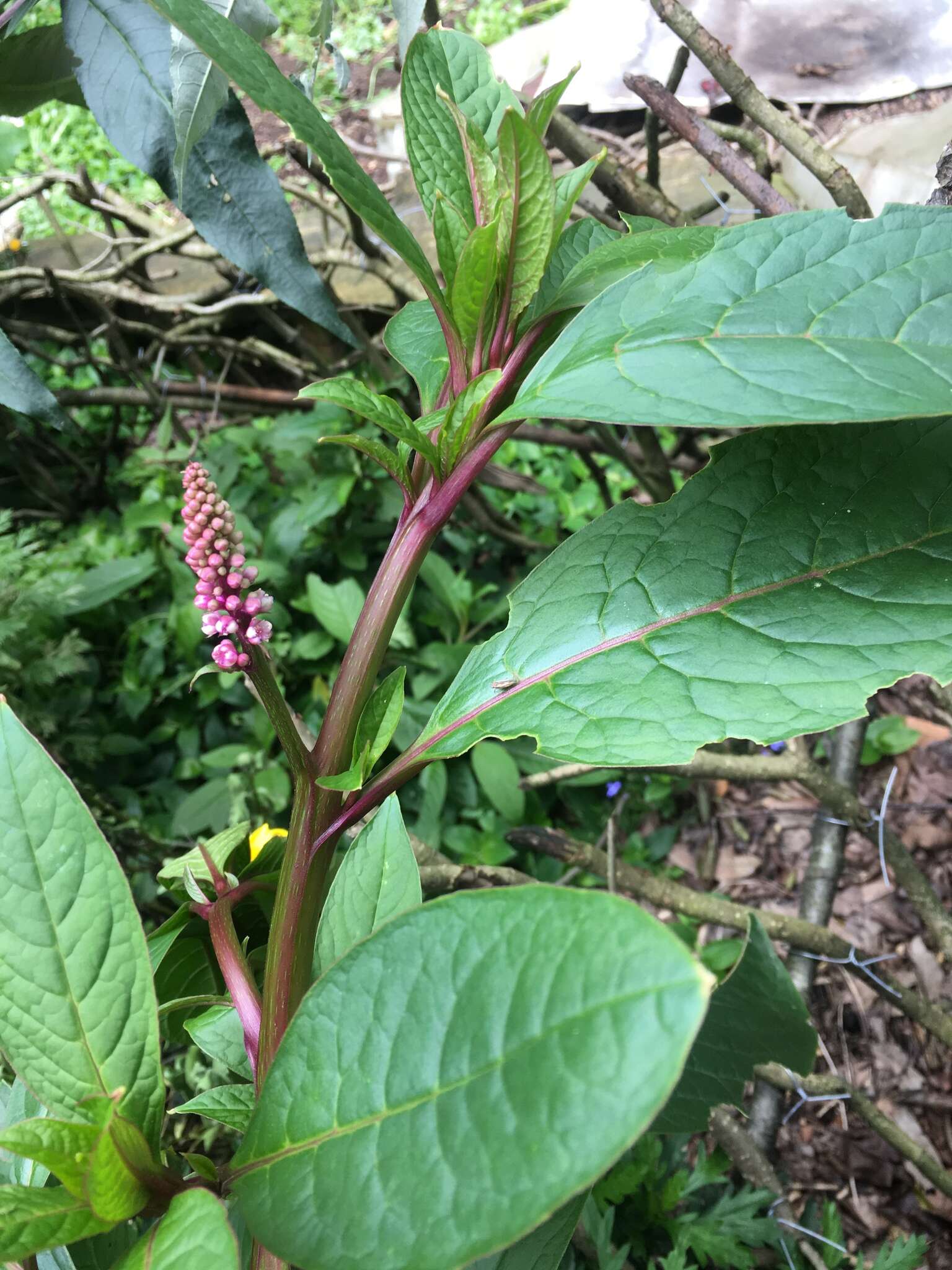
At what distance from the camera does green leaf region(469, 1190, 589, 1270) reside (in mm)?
476

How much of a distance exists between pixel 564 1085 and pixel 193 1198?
0.71 feet

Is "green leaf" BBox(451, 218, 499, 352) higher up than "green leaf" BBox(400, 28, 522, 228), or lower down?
lower down

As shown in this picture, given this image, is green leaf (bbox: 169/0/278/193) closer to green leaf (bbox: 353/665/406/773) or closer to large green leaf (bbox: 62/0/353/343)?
large green leaf (bbox: 62/0/353/343)

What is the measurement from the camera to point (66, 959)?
43 centimetres

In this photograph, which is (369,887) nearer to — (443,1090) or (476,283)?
(443,1090)

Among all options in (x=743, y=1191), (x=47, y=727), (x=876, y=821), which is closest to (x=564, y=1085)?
(x=743, y=1191)

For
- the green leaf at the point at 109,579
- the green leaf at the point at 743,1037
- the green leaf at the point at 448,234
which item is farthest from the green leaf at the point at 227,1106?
the green leaf at the point at 109,579

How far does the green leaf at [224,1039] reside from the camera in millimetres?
536

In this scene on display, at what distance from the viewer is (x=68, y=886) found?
429mm

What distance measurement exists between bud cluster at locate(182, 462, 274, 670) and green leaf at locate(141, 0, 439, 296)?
19 centimetres

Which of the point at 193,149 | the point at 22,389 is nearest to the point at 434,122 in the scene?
the point at 193,149

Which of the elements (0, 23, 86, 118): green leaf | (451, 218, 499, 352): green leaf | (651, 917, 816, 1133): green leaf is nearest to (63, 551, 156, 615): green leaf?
(0, 23, 86, 118): green leaf

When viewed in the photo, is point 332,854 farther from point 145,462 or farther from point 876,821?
point 145,462

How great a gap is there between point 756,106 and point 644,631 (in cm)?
90
